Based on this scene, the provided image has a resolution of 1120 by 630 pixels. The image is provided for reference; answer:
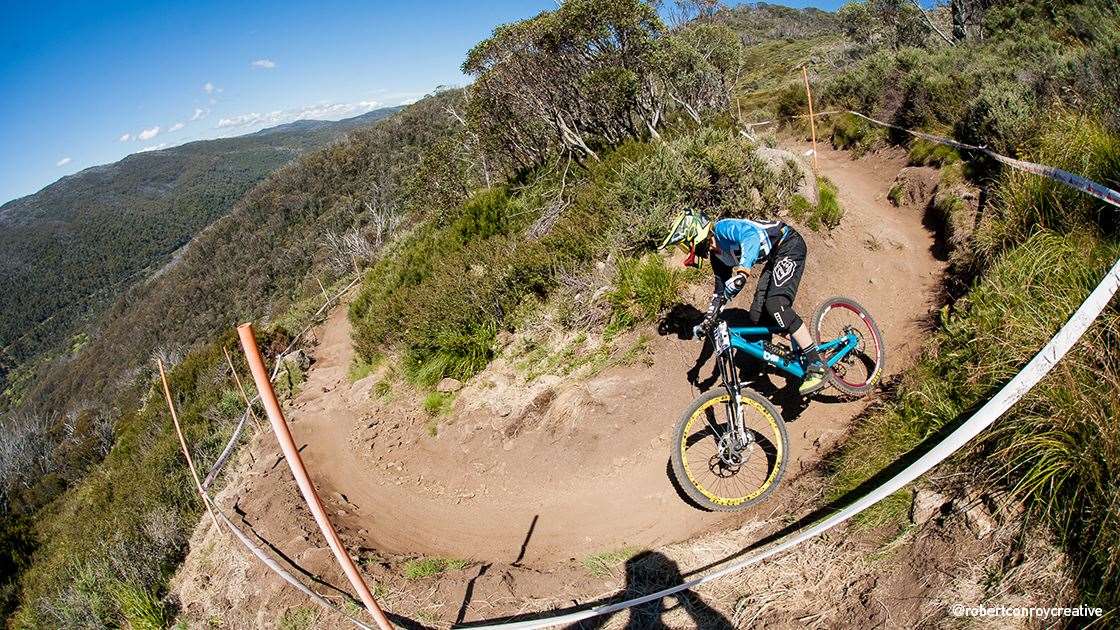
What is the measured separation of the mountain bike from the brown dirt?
0.25 m

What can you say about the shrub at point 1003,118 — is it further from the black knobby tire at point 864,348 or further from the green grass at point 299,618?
the green grass at point 299,618

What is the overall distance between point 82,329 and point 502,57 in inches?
7638

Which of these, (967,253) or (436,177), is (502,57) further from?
(967,253)

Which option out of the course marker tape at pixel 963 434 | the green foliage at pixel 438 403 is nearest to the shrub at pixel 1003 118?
the course marker tape at pixel 963 434

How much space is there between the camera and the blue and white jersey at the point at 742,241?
5086 millimetres

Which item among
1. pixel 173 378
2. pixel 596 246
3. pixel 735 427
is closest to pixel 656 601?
pixel 735 427

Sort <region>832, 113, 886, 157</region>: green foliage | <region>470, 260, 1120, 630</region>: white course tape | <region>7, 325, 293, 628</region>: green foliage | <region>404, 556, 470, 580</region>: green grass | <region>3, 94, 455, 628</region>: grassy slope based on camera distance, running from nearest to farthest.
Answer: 1. <region>470, 260, 1120, 630</region>: white course tape
2. <region>404, 556, 470, 580</region>: green grass
3. <region>7, 325, 293, 628</region>: green foliage
4. <region>3, 94, 455, 628</region>: grassy slope
5. <region>832, 113, 886, 157</region>: green foliage

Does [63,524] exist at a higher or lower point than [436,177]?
lower

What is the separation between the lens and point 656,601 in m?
4.21

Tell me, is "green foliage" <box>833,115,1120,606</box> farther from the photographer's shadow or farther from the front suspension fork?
the photographer's shadow

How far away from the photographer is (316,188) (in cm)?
9212

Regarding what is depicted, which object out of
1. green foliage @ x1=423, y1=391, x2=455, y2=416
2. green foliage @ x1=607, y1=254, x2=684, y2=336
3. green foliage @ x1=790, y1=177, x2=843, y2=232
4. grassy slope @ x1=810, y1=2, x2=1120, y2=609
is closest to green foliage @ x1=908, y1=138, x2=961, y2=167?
grassy slope @ x1=810, y1=2, x2=1120, y2=609

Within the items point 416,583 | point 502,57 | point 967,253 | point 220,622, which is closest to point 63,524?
point 220,622

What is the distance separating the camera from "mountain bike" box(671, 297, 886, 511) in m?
4.94
